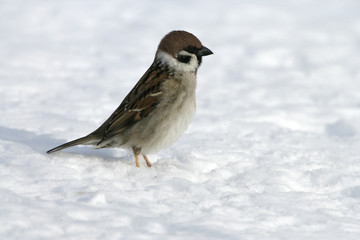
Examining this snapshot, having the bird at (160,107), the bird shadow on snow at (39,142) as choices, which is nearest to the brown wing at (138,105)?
the bird at (160,107)

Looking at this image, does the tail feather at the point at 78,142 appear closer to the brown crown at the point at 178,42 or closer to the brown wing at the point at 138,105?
the brown wing at the point at 138,105

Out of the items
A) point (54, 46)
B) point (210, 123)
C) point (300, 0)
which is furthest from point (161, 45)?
point (300, 0)

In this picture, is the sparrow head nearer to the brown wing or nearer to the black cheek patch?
the black cheek patch

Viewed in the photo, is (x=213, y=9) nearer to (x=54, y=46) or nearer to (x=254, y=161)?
(x=54, y=46)

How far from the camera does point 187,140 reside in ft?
18.9

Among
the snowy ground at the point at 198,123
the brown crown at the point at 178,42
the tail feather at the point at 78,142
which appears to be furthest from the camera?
the brown crown at the point at 178,42

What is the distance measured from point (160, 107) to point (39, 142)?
1.20 metres

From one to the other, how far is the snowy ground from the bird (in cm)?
18

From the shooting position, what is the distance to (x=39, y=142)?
492cm

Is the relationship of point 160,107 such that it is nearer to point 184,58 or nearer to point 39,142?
point 184,58

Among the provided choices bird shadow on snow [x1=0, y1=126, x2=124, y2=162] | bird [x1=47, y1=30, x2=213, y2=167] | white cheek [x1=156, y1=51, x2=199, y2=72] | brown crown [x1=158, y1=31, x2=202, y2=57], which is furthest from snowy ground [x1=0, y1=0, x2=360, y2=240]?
brown crown [x1=158, y1=31, x2=202, y2=57]

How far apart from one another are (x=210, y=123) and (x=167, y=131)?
1.95m

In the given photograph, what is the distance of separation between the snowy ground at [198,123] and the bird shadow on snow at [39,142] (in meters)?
0.02

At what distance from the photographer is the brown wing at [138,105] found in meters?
4.51
